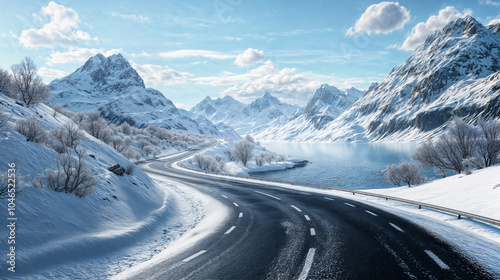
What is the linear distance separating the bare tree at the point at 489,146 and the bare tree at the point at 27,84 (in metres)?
57.1

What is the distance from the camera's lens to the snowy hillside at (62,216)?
741 centimetres

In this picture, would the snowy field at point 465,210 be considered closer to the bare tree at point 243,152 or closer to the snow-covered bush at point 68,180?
the snow-covered bush at point 68,180

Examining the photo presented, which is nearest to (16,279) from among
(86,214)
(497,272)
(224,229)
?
(86,214)

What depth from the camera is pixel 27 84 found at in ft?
81.4

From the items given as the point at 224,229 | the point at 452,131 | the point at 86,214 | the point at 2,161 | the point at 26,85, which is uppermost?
the point at 26,85

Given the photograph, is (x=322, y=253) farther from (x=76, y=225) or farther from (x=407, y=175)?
(x=407, y=175)

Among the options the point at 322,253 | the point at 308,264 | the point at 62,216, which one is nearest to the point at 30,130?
the point at 62,216

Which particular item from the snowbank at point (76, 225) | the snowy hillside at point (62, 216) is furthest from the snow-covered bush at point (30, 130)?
the snowbank at point (76, 225)

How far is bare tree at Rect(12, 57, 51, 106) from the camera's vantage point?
78.4ft

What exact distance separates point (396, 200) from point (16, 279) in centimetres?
2060

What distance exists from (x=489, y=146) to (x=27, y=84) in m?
59.3

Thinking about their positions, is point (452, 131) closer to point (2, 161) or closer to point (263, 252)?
point (263, 252)

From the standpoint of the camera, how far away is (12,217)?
7.60 m

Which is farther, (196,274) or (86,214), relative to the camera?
(86,214)
